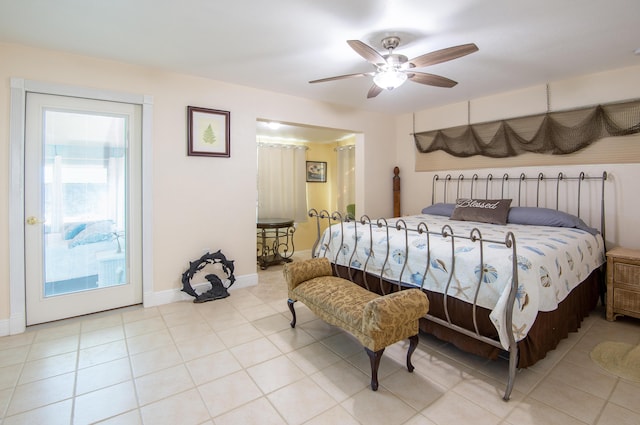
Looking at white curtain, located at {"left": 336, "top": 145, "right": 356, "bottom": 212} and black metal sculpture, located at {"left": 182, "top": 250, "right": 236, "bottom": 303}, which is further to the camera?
white curtain, located at {"left": 336, "top": 145, "right": 356, "bottom": 212}

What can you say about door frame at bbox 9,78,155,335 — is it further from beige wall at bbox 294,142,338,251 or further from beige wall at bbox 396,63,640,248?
beige wall at bbox 396,63,640,248

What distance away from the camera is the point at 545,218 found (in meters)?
3.20

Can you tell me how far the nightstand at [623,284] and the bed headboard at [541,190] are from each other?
0.60m

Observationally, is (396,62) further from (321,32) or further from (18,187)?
(18,187)

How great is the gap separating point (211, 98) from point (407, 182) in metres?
3.18

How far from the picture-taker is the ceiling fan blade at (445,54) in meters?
2.03

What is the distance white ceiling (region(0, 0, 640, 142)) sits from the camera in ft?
6.73

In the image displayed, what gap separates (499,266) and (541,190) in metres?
2.45

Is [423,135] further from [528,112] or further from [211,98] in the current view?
[211,98]

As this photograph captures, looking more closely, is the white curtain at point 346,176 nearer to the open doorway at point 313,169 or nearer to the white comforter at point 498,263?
the open doorway at point 313,169

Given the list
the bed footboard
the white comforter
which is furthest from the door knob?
the white comforter

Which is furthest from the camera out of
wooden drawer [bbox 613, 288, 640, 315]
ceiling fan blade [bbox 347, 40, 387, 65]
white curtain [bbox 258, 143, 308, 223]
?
white curtain [bbox 258, 143, 308, 223]

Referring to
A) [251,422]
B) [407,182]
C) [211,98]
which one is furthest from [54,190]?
[407,182]

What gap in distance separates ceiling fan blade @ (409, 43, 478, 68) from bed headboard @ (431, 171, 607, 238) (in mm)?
2348
